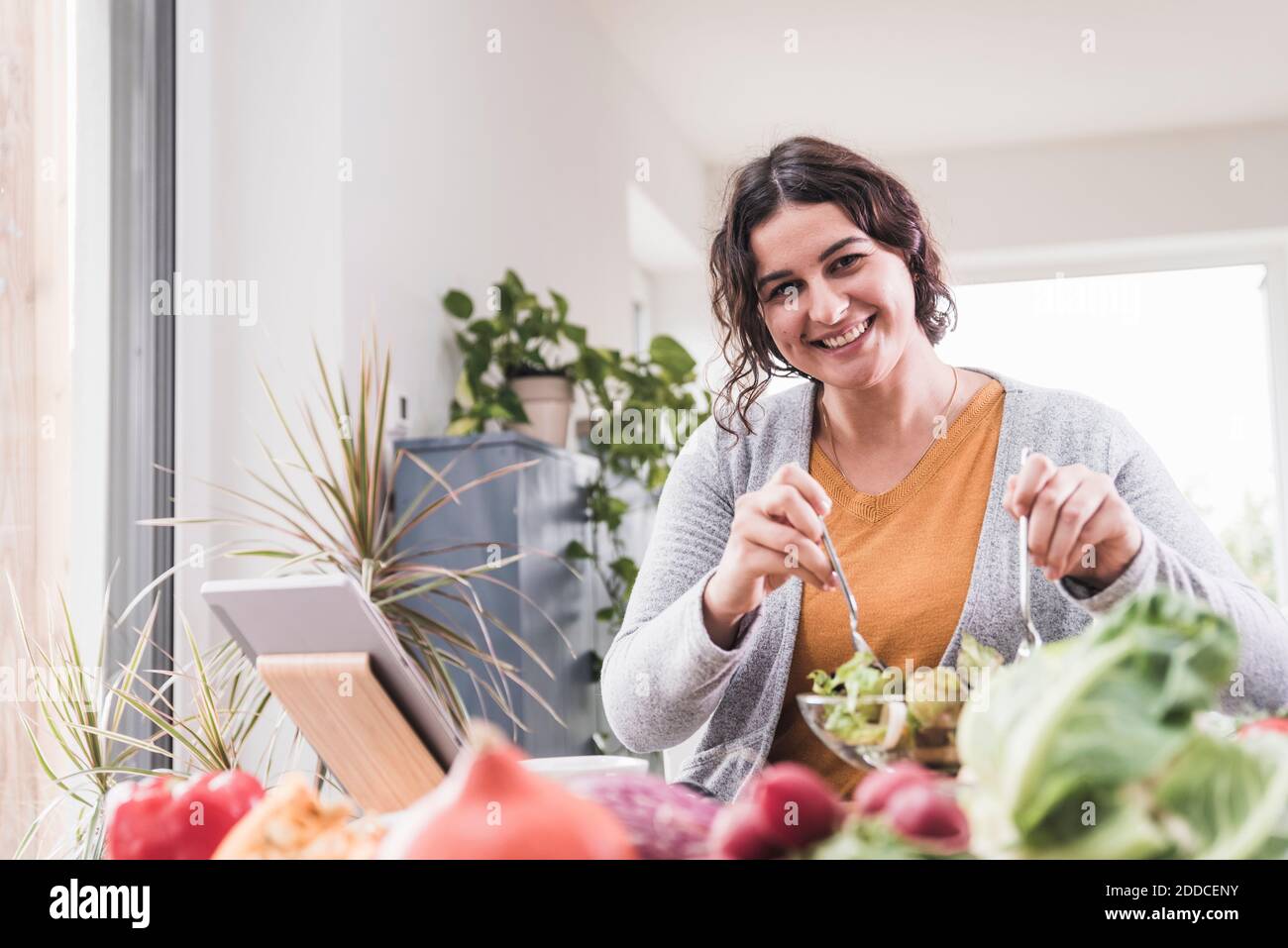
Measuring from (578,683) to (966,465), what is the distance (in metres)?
1.89

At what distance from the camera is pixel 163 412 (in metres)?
2.57

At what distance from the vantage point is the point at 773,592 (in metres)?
1.41

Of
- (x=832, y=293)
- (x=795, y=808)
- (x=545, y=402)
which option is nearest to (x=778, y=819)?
(x=795, y=808)

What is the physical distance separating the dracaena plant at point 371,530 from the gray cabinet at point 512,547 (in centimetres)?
2

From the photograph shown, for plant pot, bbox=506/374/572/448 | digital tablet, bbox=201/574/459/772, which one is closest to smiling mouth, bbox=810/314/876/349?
digital tablet, bbox=201/574/459/772

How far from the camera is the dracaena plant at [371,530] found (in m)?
2.08

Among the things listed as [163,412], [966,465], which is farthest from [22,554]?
[966,465]

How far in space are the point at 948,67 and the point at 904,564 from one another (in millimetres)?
4203

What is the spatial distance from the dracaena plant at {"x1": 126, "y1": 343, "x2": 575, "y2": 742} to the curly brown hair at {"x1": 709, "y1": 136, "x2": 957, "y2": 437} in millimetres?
635

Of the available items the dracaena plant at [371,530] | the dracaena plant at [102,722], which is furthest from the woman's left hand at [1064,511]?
the dracaena plant at [371,530]

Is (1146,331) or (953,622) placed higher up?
(1146,331)

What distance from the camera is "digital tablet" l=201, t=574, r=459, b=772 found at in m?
0.80
